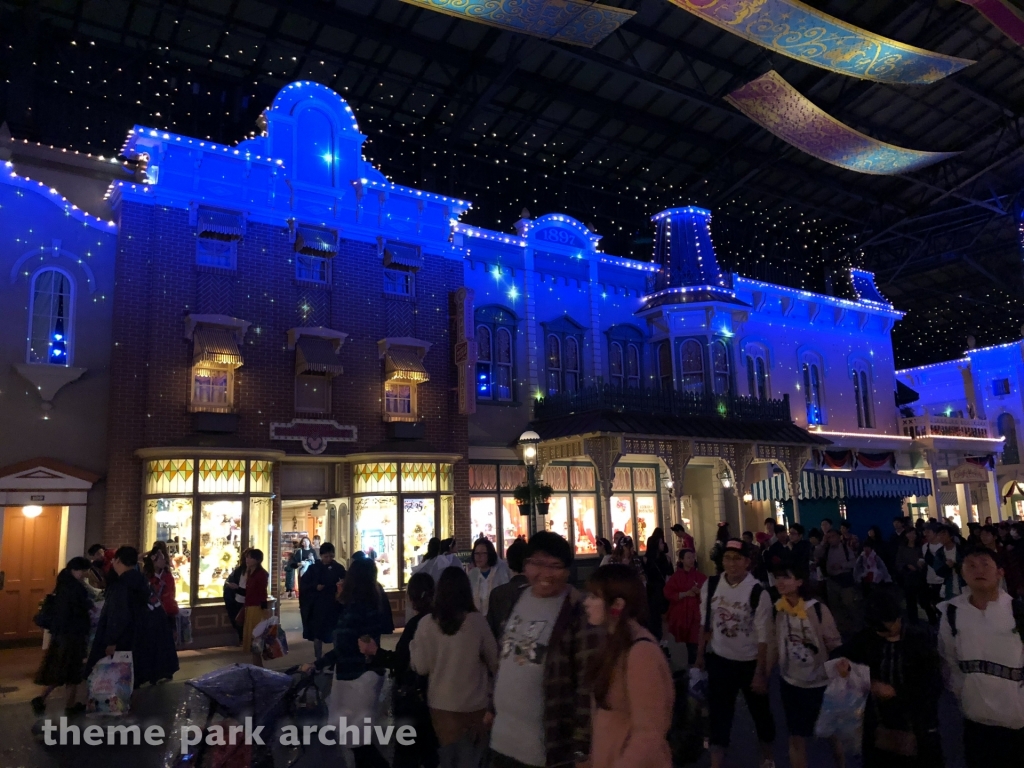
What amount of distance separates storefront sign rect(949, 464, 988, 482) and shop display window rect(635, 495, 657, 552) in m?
12.2

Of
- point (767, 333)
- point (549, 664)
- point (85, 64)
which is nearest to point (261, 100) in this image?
point (85, 64)

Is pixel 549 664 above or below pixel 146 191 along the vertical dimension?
below

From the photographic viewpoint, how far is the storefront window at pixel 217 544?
15641 millimetres

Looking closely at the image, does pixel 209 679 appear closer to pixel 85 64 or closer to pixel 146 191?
pixel 146 191

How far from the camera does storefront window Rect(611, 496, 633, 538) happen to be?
22.8 metres

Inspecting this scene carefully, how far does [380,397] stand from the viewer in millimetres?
18719

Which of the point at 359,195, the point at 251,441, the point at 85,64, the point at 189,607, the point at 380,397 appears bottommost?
the point at 189,607

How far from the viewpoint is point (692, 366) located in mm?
23984

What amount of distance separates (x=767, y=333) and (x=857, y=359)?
5.07 meters

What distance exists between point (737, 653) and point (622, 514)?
16843 millimetres

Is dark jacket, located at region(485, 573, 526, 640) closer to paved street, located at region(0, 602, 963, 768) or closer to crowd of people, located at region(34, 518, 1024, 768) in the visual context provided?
crowd of people, located at region(34, 518, 1024, 768)

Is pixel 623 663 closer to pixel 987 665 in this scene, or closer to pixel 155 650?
pixel 987 665

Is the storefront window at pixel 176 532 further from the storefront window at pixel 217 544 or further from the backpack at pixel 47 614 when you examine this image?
the backpack at pixel 47 614

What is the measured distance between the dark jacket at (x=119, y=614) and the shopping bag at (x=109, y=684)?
154 millimetres
